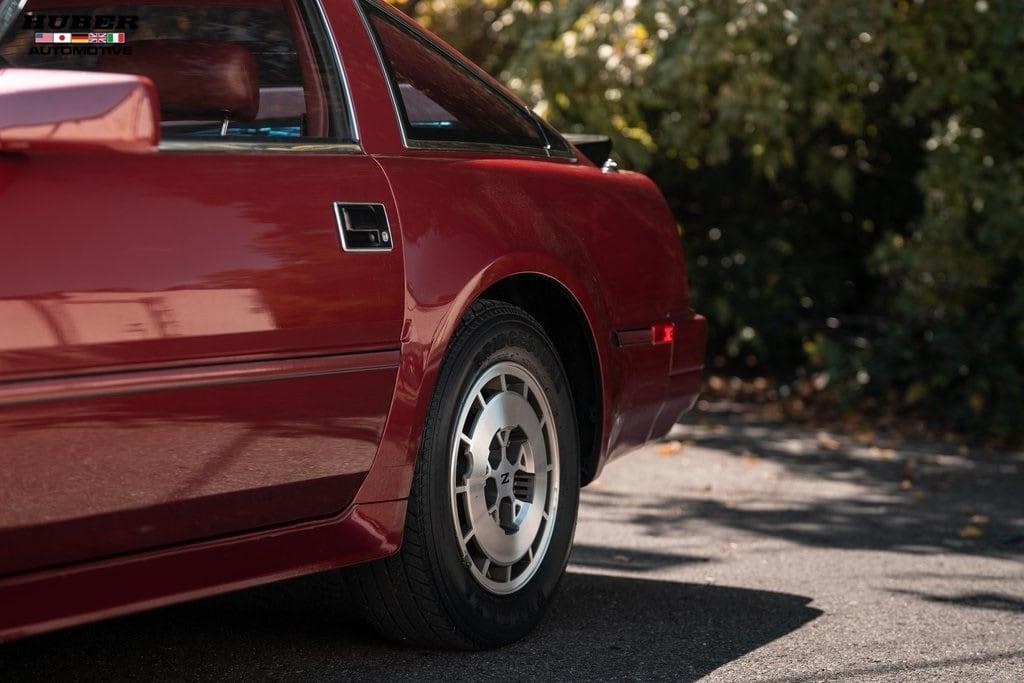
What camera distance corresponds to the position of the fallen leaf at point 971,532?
605cm

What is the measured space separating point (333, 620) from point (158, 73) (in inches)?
61.8

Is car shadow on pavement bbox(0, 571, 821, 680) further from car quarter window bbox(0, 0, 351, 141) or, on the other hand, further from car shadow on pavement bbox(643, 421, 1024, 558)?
car shadow on pavement bbox(643, 421, 1024, 558)

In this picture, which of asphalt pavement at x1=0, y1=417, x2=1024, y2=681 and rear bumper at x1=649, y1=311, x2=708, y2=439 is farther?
rear bumper at x1=649, y1=311, x2=708, y2=439

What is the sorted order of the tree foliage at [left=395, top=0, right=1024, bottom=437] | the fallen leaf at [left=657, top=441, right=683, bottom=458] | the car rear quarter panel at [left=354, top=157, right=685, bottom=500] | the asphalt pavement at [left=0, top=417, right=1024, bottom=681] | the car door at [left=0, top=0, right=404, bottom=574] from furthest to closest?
the tree foliage at [left=395, top=0, right=1024, bottom=437] < the fallen leaf at [left=657, top=441, right=683, bottom=458] < the asphalt pavement at [left=0, top=417, right=1024, bottom=681] < the car rear quarter panel at [left=354, top=157, right=685, bottom=500] < the car door at [left=0, top=0, right=404, bottom=574]

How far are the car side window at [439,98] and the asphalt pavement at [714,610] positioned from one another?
4.20ft

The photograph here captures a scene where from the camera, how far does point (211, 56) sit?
337cm

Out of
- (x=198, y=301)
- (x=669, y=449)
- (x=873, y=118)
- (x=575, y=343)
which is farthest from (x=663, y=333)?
(x=873, y=118)

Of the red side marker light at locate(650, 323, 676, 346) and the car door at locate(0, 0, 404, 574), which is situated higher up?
the car door at locate(0, 0, 404, 574)

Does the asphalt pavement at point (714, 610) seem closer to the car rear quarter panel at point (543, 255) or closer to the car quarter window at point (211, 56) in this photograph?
the car rear quarter panel at point (543, 255)

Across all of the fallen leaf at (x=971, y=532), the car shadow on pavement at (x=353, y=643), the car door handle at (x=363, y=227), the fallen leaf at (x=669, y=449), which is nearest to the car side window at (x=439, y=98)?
the car door handle at (x=363, y=227)

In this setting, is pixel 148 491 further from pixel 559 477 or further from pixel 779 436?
pixel 779 436

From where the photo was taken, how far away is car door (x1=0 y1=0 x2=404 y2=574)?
2732 mm

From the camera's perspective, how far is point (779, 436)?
30.5 ft

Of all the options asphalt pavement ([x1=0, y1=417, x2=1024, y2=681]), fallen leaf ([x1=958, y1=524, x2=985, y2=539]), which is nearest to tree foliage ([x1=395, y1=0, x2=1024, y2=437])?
asphalt pavement ([x1=0, y1=417, x2=1024, y2=681])
